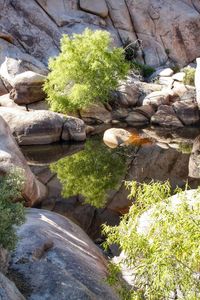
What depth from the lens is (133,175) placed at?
882 inches

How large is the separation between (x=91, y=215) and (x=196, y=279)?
1116cm

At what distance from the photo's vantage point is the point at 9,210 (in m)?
7.64

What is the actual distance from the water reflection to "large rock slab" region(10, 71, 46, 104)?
7.29 metres

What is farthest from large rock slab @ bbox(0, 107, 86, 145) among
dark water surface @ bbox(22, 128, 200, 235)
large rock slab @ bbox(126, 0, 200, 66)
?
large rock slab @ bbox(126, 0, 200, 66)

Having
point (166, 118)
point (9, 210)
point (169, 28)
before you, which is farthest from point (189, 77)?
point (9, 210)

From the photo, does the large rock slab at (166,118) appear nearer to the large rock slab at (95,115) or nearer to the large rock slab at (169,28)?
the large rock slab at (95,115)

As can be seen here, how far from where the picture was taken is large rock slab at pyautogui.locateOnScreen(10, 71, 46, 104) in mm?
32406

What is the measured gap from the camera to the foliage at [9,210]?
7.64 meters

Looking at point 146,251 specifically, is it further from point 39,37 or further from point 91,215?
point 39,37

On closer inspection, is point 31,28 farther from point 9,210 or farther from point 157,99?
point 9,210

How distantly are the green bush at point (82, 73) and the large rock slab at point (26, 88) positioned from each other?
90 cm

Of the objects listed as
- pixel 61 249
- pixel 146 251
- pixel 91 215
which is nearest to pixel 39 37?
pixel 91 215

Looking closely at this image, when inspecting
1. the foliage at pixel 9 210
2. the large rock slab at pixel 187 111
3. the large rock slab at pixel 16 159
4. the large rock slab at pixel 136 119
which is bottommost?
the large rock slab at pixel 187 111

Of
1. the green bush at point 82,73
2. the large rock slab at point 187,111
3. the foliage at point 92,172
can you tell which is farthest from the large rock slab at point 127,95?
the foliage at point 92,172
